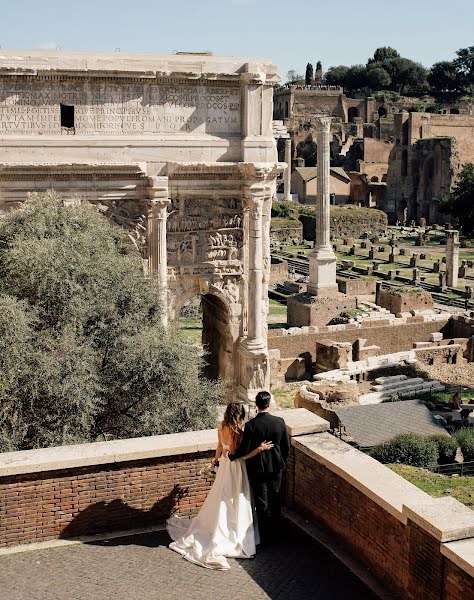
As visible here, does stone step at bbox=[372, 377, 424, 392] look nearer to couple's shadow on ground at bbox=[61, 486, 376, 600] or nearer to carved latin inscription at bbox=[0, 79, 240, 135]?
carved latin inscription at bbox=[0, 79, 240, 135]

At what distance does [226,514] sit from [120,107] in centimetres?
1039

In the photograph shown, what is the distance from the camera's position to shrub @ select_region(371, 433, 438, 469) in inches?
Answer: 568

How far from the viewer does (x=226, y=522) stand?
6.05m

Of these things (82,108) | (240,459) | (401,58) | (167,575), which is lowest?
(167,575)

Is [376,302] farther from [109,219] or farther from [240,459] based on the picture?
[240,459]


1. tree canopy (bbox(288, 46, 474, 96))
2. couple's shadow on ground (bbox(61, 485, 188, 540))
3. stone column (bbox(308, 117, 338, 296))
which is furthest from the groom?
tree canopy (bbox(288, 46, 474, 96))

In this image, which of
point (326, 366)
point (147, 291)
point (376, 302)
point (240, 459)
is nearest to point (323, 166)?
point (376, 302)

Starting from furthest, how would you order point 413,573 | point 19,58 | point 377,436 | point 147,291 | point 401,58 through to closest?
point 401,58
point 377,436
point 19,58
point 147,291
point 413,573

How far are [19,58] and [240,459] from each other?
10.4 meters

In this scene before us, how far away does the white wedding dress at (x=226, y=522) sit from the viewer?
599 centimetres

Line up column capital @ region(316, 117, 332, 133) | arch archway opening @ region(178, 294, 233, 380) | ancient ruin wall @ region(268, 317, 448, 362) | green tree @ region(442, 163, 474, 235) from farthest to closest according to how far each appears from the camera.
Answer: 1. green tree @ region(442, 163, 474, 235)
2. column capital @ region(316, 117, 332, 133)
3. ancient ruin wall @ region(268, 317, 448, 362)
4. arch archway opening @ region(178, 294, 233, 380)

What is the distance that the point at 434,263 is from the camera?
154 ft

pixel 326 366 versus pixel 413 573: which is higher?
pixel 413 573

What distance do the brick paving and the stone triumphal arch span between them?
26.8 feet
